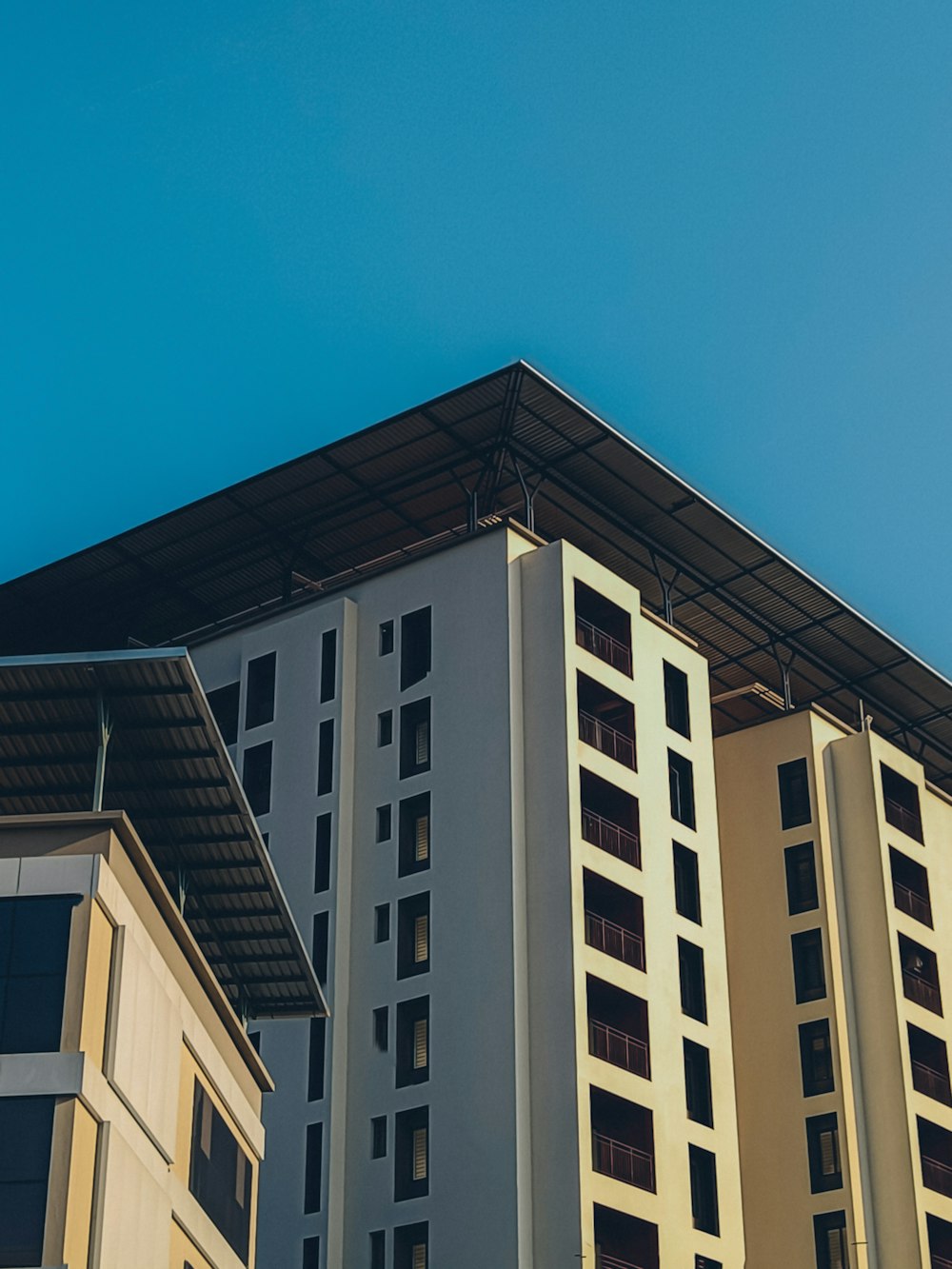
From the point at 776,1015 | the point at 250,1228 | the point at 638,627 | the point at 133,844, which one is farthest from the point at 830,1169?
the point at 133,844

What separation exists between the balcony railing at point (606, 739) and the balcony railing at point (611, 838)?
1.84m

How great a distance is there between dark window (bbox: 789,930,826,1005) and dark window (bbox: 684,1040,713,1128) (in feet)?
23.1

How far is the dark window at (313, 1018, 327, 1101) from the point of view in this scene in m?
53.4

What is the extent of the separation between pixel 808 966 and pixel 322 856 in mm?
15967

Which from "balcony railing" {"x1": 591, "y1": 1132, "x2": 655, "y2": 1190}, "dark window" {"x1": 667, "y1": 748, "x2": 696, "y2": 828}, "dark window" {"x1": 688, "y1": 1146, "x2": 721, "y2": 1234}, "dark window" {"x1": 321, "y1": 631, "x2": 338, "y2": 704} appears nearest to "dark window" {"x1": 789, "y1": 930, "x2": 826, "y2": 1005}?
"dark window" {"x1": 667, "y1": 748, "x2": 696, "y2": 828}

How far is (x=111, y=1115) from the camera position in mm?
32281

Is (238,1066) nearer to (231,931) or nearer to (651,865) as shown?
(231,931)

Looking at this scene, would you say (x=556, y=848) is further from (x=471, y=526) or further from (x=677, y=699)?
(x=471, y=526)

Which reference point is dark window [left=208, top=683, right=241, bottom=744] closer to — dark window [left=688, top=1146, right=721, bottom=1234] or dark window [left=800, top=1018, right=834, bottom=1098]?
dark window [left=688, top=1146, right=721, bottom=1234]

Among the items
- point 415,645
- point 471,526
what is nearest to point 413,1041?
point 415,645

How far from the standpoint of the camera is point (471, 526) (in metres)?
59.2

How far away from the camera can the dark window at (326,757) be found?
5791 cm

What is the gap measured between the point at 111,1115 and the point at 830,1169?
3214 centimetres

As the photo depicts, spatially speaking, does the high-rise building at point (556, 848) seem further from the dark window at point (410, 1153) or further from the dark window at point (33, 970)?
the dark window at point (33, 970)
